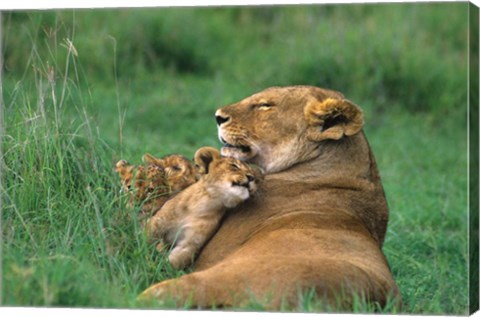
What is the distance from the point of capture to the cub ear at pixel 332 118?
234 inches

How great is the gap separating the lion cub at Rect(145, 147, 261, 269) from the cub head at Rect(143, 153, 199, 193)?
22cm

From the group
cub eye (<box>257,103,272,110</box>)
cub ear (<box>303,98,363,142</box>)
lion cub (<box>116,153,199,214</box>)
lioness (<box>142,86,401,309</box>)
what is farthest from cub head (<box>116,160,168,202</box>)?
cub ear (<box>303,98,363,142</box>)

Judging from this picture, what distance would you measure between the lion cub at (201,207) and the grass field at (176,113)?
3.8 inches

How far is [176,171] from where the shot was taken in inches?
246

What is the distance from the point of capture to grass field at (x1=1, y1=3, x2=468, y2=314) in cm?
591

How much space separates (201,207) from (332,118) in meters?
0.73

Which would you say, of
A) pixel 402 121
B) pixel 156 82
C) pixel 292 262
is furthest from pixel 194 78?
pixel 292 262

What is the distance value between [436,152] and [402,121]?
746mm

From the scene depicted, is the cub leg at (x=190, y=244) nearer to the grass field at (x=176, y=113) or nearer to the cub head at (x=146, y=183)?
the grass field at (x=176, y=113)

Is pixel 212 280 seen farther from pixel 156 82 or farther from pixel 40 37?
pixel 156 82

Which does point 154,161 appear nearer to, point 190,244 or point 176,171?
point 176,171

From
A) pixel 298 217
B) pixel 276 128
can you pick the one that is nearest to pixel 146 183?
pixel 276 128

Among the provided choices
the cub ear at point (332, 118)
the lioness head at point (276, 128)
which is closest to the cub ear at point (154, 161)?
the lioness head at point (276, 128)

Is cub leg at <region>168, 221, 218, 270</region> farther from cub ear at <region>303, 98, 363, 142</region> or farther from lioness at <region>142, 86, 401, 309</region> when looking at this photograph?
cub ear at <region>303, 98, 363, 142</region>
